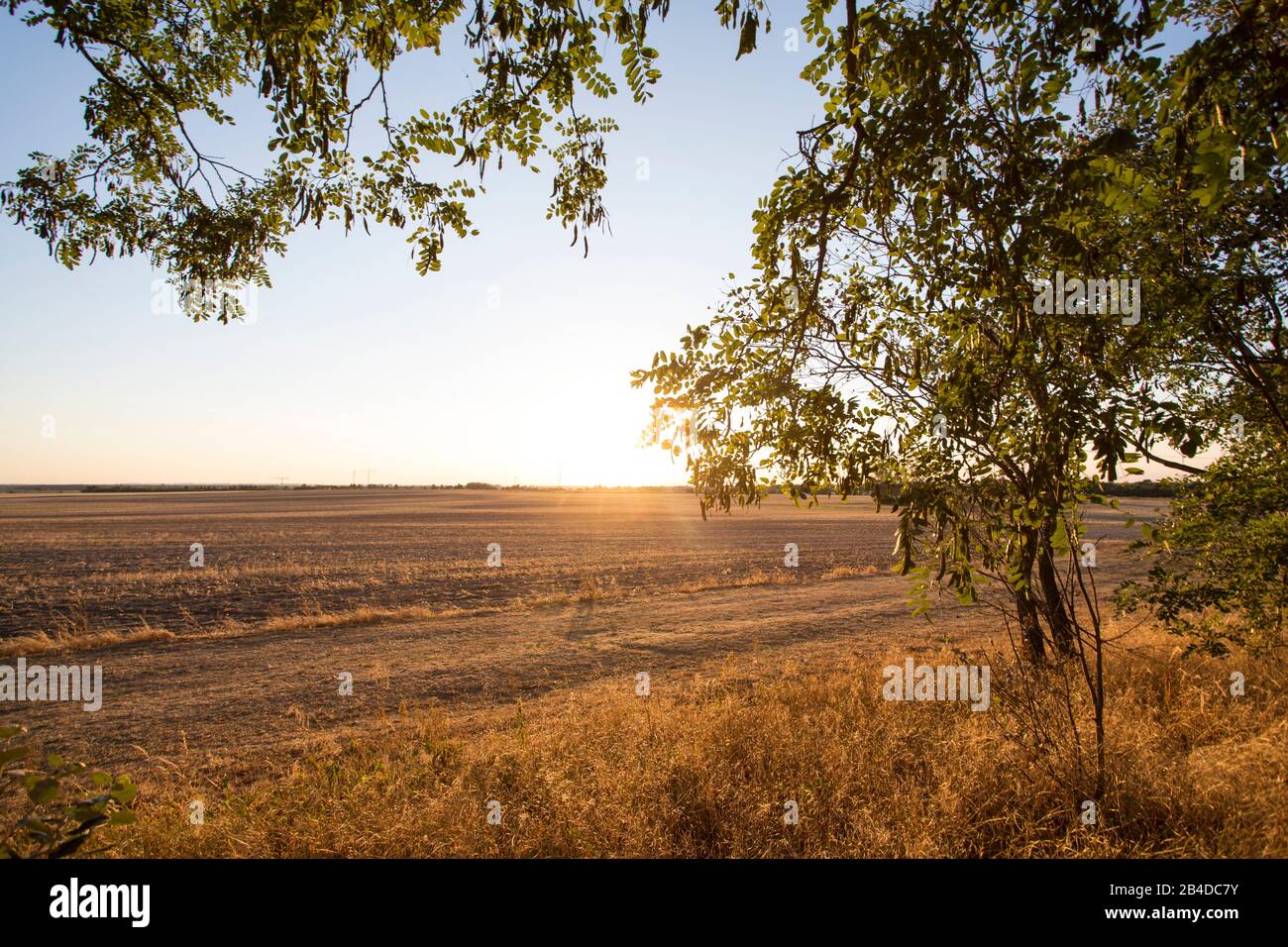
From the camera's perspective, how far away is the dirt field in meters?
10.1

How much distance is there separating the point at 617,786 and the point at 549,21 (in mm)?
5640

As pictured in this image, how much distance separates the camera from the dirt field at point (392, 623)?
397 inches

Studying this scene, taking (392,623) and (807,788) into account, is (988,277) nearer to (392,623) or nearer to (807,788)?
(807,788)

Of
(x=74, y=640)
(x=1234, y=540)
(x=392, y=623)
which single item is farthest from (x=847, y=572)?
(x=74, y=640)

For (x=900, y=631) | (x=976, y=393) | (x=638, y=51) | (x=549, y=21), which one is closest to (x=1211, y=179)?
(x=976, y=393)

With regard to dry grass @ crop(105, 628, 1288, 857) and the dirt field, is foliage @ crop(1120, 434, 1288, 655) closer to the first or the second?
dry grass @ crop(105, 628, 1288, 857)

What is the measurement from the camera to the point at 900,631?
50.9ft

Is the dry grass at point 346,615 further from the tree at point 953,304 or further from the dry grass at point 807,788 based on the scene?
the tree at point 953,304

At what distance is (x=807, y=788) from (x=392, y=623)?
1431cm

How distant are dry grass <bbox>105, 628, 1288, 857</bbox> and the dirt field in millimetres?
1305

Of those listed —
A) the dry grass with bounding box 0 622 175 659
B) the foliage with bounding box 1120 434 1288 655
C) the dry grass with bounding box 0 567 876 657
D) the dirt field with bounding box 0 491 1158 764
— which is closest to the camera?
the foliage with bounding box 1120 434 1288 655

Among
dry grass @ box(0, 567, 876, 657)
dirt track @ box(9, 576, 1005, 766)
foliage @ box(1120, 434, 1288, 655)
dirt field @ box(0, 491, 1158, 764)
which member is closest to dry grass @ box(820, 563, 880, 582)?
dirt field @ box(0, 491, 1158, 764)

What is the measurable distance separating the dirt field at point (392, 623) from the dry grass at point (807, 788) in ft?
4.28

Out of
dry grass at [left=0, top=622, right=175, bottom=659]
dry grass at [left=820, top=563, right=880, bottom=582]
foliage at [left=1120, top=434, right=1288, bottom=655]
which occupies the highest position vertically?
foliage at [left=1120, top=434, right=1288, bottom=655]
